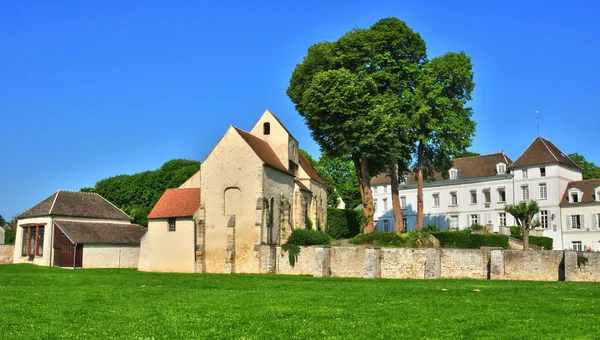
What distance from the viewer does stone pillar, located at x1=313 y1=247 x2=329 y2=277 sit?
111ft

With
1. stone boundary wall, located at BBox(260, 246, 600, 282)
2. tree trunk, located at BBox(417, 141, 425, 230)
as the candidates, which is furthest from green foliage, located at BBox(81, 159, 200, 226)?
stone boundary wall, located at BBox(260, 246, 600, 282)

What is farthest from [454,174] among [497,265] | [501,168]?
[497,265]

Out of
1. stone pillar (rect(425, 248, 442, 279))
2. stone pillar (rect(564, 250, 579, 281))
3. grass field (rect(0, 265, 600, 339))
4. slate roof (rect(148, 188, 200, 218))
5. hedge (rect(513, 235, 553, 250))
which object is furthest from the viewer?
hedge (rect(513, 235, 553, 250))

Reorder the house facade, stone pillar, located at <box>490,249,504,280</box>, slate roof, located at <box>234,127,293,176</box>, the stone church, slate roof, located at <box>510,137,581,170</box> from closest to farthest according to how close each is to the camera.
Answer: stone pillar, located at <box>490,249,504,280</box> < the stone church < slate roof, located at <box>234,127,293,176</box> < the house facade < slate roof, located at <box>510,137,581,170</box>

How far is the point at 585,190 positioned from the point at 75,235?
4827 centimetres

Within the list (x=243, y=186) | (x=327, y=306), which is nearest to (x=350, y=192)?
(x=243, y=186)

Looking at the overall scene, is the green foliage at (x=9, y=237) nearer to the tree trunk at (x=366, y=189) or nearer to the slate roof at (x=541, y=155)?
the tree trunk at (x=366, y=189)

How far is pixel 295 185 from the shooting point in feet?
149

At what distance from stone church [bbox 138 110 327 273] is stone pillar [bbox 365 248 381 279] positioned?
7.78m

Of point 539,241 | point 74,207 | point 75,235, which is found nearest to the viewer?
point 75,235

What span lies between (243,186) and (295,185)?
6.02 m

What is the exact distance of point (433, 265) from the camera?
3173cm

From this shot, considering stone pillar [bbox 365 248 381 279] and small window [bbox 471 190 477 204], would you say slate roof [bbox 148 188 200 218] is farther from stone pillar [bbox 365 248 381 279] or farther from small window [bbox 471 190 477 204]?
small window [bbox 471 190 477 204]

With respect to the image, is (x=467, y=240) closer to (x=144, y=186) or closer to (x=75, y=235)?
(x=75, y=235)
